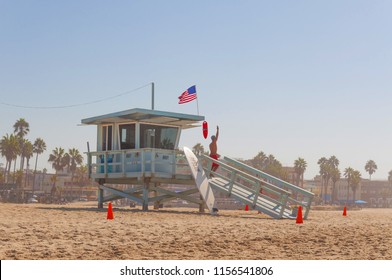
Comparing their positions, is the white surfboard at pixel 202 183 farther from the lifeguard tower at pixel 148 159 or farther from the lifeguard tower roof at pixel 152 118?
the lifeguard tower roof at pixel 152 118

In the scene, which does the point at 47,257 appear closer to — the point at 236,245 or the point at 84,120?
the point at 236,245

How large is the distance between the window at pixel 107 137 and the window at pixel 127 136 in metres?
0.67

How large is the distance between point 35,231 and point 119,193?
1290 cm

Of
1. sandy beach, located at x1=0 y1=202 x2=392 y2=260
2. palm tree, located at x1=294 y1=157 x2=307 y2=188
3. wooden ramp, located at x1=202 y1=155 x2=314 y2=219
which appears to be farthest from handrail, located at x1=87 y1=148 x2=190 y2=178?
palm tree, located at x1=294 y1=157 x2=307 y2=188

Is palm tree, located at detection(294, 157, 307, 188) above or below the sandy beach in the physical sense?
above

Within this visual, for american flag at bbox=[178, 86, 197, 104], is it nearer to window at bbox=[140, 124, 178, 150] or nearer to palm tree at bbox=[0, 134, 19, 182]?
window at bbox=[140, 124, 178, 150]

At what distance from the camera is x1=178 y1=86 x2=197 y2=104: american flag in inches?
1006

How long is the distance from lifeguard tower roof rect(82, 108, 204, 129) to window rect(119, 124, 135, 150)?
359 mm

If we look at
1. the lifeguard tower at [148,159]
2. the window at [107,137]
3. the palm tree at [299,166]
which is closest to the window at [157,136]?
the lifeguard tower at [148,159]

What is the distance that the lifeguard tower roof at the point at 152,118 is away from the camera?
71.9 feet

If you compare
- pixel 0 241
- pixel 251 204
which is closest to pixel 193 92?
pixel 251 204

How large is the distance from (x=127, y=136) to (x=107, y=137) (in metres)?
1.17

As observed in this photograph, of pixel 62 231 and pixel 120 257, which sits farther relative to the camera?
pixel 62 231
